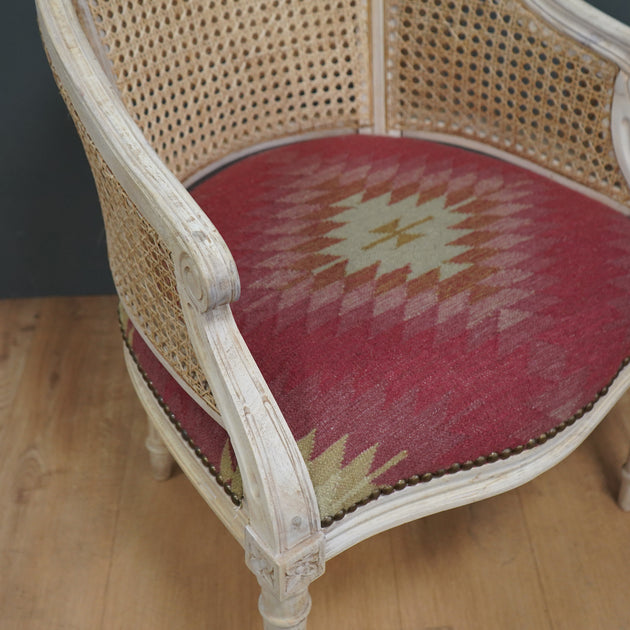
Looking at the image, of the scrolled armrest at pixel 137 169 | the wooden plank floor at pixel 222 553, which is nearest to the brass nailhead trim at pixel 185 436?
the scrolled armrest at pixel 137 169

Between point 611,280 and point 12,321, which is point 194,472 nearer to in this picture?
point 611,280

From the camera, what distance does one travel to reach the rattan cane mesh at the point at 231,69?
1140mm

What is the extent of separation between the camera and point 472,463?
3.13 ft

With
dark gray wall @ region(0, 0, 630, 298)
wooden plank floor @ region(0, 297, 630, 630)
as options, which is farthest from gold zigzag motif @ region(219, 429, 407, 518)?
dark gray wall @ region(0, 0, 630, 298)

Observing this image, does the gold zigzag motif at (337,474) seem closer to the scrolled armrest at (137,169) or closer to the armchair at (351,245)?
the armchair at (351,245)

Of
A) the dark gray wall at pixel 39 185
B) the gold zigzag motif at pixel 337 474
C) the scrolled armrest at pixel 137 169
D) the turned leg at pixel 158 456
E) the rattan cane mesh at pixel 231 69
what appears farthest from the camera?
the dark gray wall at pixel 39 185

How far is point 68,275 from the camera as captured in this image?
6.03 feet

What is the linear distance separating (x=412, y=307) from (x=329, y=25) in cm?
52

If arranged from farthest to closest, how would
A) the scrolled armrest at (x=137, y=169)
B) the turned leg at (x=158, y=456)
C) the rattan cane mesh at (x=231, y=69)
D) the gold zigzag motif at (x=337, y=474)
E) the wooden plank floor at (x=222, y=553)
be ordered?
1. the turned leg at (x=158, y=456)
2. the wooden plank floor at (x=222, y=553)
3. the rattan cane mesh at (x=231, y=69)
4. the gold zigzag motif at (x=337, y=474)
5. the scrolled armrest at (x=137, y=169)

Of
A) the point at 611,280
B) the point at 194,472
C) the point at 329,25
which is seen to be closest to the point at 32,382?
the point at 194,472

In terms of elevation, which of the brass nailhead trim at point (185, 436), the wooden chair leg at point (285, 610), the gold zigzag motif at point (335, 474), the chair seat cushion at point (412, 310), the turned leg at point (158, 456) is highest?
the chair seat cushion at point (412, 310)

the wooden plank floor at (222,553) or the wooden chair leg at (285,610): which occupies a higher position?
the wooden chair leg at (285,610)

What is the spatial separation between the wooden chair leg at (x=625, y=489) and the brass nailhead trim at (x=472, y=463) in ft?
1.21

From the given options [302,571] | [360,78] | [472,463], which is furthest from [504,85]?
[302,571]
